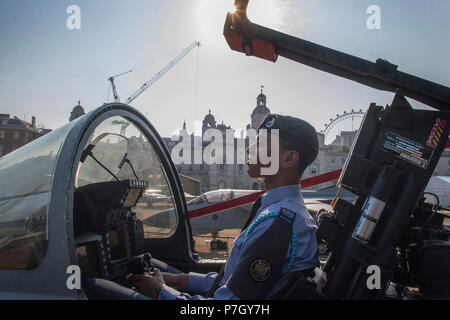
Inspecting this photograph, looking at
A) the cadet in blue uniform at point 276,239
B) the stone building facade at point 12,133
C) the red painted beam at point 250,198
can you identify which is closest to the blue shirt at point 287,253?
the cadet in blue uniform at point 276,239

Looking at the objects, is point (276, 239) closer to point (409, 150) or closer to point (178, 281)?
point (409, 150)

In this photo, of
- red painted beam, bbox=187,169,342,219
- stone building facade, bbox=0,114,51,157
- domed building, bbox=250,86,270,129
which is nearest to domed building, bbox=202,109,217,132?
domed building, bbox=250,86,270,129

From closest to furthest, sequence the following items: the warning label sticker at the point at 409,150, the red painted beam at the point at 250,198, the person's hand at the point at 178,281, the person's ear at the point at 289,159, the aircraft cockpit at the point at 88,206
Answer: the warning label sticker at the point at 409,150 → the person's ear at the point at 289,159 → the aircraft cockpit at the point at 88,206 → the person's hand at the point at 178,281 → the red painted beam at the point at 250,198

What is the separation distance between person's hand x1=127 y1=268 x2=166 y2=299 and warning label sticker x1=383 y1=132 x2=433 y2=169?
1450 mm

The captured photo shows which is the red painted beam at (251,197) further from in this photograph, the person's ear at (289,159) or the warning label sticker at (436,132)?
the warning label sticker at (436,132)

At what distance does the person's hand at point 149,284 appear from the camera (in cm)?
175

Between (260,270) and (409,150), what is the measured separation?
3.15 ft

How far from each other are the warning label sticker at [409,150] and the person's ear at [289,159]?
450 millimetres

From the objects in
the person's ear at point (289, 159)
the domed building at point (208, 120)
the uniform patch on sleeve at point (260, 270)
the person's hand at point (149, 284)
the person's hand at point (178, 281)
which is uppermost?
the domed building at point (208, 120)

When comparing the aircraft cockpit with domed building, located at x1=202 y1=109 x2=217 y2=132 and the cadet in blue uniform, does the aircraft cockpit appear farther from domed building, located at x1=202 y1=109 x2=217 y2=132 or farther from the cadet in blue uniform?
domed building, located at x1=202 y1=109 x2=217 y2=132

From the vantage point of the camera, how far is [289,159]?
1728mm

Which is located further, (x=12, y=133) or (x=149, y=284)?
(x=12, y=133)

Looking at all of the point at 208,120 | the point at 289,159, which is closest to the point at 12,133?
the point at 208,120

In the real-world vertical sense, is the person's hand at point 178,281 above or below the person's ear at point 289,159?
below
